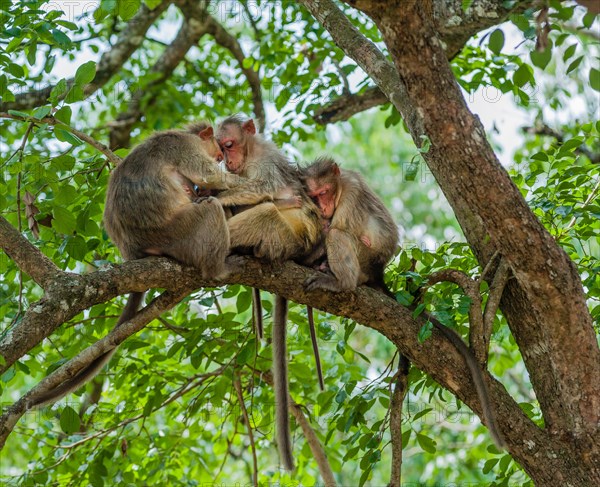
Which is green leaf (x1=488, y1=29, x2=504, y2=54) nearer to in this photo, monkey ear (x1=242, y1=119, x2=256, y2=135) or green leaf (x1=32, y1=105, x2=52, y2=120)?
green leaf (x1=32, y1=105, x2=52, y2=120)

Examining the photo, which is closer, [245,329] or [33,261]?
[33,261]

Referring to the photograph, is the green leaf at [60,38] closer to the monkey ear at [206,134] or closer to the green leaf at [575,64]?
the monkey ear at [206,134]

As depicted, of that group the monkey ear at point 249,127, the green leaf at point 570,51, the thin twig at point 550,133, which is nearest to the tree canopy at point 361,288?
the green leaf at point 570,51

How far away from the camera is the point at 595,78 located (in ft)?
8.98

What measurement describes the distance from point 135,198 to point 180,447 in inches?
104

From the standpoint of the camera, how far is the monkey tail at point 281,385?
15.9 feet

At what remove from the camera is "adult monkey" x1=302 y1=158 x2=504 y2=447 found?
4.71m

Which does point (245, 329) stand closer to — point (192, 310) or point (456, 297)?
point (192, 310)

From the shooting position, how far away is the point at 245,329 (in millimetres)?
5898

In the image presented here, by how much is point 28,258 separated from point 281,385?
1.93 metres

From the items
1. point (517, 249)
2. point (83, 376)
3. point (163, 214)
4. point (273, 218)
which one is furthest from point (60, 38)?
point (517, 249)

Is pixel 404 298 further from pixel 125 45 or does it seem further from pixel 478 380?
pixel 125 45

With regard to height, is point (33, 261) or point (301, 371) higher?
point (301, 371)

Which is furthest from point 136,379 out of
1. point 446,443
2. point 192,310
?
point 446,443
